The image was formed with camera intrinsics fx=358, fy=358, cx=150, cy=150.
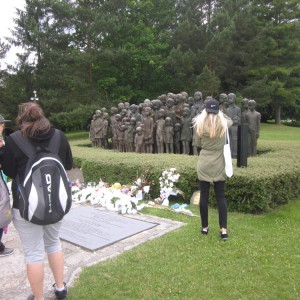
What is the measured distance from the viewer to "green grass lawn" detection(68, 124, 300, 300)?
3146 millimetres

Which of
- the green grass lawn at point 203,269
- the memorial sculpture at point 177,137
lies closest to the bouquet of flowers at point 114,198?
the green grass lawn at point 203,269

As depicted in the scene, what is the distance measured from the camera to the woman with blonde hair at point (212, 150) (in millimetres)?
4223

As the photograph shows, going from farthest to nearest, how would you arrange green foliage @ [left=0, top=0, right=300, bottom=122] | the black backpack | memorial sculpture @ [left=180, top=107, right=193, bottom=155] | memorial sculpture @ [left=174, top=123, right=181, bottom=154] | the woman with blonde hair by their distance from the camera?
green foliage @ [left=0, top=0, right=300, bottom=122] < memorial sculpture @ [left=174, top=123, right=181, bottom=154] < memorial sculpture @ [left=180, top=107, right=193, bottom=155] < the woman with blonde hair < the black backpack

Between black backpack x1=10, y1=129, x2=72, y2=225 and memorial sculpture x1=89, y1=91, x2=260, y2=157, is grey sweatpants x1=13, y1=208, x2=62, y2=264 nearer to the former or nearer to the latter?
black backpack x1=10, y1=129, x2=72, y2=225

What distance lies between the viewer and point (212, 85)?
23.3 meters

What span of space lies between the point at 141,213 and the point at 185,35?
2269 cm

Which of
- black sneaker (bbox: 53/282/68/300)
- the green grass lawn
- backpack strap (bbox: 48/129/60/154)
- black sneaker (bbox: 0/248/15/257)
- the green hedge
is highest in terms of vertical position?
backpack strap (bbox: 48/129/60/154)

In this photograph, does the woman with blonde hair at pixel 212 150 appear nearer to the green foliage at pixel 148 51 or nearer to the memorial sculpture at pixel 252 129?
the memorial sculpture at pixel 252 129

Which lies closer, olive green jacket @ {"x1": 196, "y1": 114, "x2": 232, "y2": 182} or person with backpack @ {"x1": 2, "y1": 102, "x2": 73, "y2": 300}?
person with backpack @ {"x1": 2, "y1": 102, "x2": 73, "y2": 300}

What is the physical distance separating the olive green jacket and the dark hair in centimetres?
214

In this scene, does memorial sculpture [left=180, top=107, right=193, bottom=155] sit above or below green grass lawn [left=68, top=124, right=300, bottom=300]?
above

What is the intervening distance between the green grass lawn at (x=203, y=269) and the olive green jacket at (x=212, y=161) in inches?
30.8

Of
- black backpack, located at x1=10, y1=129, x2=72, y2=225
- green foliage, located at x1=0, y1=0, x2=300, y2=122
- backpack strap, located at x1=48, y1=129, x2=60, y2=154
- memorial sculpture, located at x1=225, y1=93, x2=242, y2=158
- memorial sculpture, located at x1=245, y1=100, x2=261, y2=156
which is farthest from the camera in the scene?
green foliage, located at x1=0, y1=0, x2=300, y2=122

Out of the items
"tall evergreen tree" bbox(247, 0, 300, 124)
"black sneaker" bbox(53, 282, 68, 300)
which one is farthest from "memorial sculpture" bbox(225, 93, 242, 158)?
"tall evergreen tree" bbox(247, 0, 300, 124)
